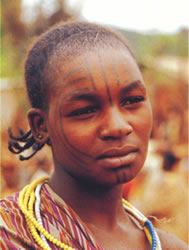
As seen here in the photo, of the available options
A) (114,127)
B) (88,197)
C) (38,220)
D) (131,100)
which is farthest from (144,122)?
(38,220)

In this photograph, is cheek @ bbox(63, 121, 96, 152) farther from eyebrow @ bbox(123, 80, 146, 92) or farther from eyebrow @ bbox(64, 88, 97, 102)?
eyebrow @ bbox(123, 80, 146, 92)

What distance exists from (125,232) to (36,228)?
546 mm

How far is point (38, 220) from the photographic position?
158cm

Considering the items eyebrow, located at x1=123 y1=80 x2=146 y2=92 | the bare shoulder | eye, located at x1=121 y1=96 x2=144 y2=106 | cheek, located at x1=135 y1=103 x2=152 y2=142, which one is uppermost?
eyebrow, located at x1=123 y1=80 x2=146 y2=92

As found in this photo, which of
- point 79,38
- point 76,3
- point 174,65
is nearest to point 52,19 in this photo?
point 76,3

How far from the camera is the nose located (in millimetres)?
1482

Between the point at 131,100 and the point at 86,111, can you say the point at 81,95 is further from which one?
the point at 131,100

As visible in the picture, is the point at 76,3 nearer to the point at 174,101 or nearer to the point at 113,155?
the point at 174,101

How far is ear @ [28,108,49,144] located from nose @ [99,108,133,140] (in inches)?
14.4

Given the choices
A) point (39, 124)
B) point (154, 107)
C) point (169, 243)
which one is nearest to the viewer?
point (39, 124)

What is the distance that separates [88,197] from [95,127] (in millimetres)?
415

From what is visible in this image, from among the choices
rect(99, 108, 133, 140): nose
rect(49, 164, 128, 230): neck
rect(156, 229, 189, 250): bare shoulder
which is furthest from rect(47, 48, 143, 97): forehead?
rect(156, 229, 189, 250): bare shoulder

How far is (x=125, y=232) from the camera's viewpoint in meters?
1.86

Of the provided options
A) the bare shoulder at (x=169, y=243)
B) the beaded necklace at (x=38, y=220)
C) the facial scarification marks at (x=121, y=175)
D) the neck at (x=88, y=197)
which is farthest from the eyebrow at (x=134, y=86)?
the bare shoulder at (x=169, y=243)
